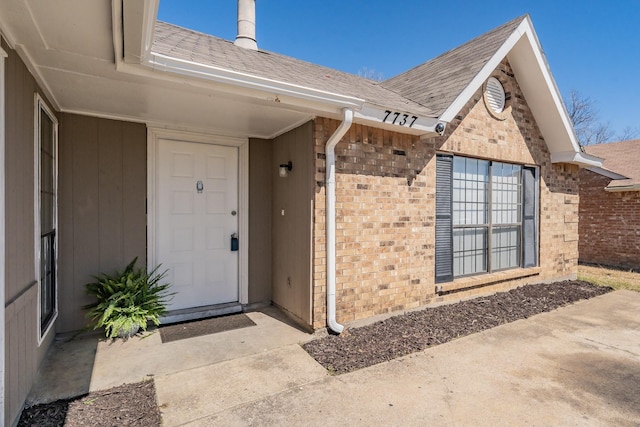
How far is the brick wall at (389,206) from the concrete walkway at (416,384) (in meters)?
0.93

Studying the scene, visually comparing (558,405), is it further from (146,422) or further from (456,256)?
(146,422)

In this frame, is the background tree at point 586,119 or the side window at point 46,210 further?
the background tree at point 586,119

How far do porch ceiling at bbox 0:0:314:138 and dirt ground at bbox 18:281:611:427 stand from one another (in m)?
2.72

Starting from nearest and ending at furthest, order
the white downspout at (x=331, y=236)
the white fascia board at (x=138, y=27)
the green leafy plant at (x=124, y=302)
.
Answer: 1. the white fascia board at (x=138, y=27)
2. the green leafy plant at (x=124, y=302)
3. the white downspout at (x=331, y=236)

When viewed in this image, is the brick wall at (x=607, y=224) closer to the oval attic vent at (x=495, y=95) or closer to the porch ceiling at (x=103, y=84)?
the oval attic vent at (x=495, y=95)

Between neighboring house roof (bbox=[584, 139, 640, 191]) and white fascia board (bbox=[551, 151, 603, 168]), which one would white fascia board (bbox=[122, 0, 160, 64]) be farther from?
neighboring house roof (bbox=[584, 139, 640, 191])

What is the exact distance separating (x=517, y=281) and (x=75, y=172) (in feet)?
23.7

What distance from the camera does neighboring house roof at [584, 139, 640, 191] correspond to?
934 centimetres

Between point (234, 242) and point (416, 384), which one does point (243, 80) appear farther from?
point (416, 384)

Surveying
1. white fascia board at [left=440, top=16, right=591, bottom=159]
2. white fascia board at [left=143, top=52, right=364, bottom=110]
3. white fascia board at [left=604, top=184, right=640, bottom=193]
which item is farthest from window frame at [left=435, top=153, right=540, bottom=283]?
white fascia board at [left=604, top=184, right=640, bottom=193]

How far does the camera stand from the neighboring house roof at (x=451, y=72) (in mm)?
4934

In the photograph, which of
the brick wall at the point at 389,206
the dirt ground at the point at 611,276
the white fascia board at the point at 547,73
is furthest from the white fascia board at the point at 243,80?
the dirt ground at the point at 611,276

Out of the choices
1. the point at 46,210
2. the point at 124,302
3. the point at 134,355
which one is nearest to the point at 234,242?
the point at 124,302

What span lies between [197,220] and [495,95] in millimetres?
5479
